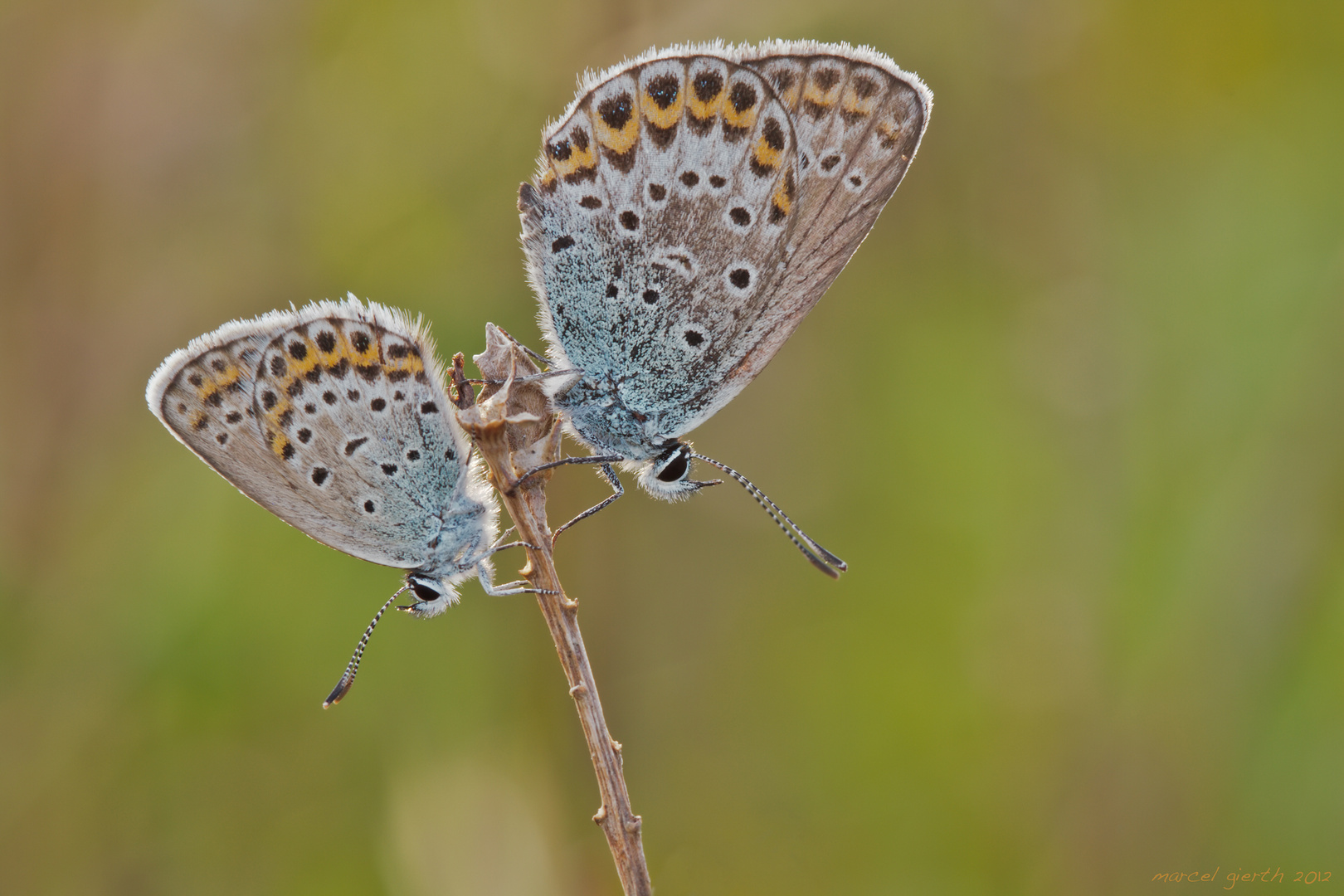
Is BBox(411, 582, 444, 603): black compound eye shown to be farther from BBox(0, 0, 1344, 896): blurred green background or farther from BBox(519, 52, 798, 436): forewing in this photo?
BBox(519, 52, 798, 436): forewing

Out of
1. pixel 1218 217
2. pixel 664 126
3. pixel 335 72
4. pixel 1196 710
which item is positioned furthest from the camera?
pixel 335 72

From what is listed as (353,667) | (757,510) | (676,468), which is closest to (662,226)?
(676,468)

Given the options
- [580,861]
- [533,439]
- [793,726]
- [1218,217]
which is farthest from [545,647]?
[1218,217]

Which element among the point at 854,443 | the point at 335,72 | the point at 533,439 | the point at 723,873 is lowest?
the point at 723,873

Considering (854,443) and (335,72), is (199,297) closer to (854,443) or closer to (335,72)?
(335,72)

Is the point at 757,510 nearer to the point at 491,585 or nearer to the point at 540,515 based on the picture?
the point at 491,585

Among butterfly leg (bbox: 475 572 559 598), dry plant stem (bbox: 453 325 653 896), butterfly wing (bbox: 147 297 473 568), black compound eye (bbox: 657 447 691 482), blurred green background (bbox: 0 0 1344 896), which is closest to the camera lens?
dry plant stem (bbox: 453 325 653 896)

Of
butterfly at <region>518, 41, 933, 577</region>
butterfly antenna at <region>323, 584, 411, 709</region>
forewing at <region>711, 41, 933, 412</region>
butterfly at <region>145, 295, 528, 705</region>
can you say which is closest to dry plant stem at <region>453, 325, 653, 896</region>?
butterfly at <region>145, 295, 528, 705</region>
